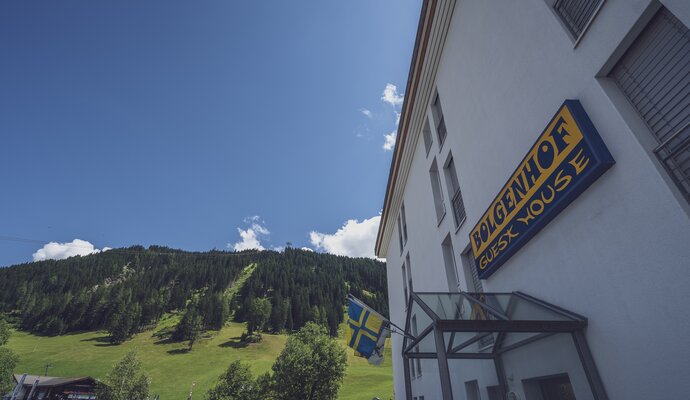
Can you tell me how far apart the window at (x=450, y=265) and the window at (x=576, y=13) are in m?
8.81

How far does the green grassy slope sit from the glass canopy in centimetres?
4618

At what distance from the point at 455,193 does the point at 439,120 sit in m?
4.37

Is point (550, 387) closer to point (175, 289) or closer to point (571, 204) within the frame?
point (571, 204)

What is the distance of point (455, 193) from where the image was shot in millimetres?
13219

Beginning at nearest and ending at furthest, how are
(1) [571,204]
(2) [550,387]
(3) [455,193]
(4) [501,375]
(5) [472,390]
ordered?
1. (1) [571,204]
2. (2) [550,387]
3. (4) [501,375]
4. (5) [472,390]
5. (3) [455,193]

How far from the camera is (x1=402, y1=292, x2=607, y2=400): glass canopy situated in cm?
595

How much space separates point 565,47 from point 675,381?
6.01m

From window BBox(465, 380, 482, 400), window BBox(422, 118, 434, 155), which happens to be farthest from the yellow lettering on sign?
window BBox(422, 118, 434, 155)

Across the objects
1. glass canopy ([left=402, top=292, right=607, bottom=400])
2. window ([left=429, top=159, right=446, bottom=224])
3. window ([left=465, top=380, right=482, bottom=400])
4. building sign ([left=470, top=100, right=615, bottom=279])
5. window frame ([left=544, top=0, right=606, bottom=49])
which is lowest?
window ([left=465, top=380, right=482, bottom=400])

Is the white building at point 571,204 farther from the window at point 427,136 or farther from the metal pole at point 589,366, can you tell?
the window at point 427,136

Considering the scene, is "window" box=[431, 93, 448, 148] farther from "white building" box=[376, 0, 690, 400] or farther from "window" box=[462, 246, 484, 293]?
"window" box=[462, 246, 484, 293]

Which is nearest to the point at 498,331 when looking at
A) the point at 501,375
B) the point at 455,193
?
the point at 501,375

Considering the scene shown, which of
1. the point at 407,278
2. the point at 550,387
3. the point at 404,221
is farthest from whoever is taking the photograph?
the point at 404,221

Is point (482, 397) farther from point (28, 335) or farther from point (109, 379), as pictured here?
point (28, 335)
